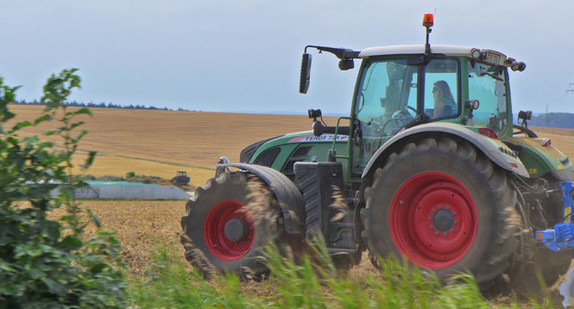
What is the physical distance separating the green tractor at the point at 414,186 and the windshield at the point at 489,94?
21mm

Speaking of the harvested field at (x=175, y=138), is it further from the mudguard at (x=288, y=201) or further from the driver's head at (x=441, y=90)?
the driver's head at (x=441, y=90)

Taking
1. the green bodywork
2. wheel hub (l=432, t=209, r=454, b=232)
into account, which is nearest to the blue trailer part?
wheel hub (l=432, t=209, r=454, b=232)

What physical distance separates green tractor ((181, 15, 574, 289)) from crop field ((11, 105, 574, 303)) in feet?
8.44

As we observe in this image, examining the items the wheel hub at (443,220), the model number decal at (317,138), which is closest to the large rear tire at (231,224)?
the model number decal at (317,138)

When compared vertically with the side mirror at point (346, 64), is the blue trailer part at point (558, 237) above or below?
below

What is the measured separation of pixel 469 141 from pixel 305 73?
1.72 m

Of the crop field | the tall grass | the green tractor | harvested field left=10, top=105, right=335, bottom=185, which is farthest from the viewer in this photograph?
harvested field left=10, top=105, right=335, bottom=185

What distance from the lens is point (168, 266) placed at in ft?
15.6

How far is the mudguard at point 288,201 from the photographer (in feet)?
21.7

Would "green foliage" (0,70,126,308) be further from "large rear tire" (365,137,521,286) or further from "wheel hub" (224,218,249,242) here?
"wheel hub" (224,218,249,242)

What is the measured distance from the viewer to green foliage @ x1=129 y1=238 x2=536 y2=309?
3.61 m

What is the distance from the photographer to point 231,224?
7059mm

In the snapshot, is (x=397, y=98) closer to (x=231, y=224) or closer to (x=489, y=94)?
(x=489, y=94)

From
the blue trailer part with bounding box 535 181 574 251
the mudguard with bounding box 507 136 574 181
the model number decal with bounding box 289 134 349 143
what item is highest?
the model number decal with bounding box 289 134 349 143
